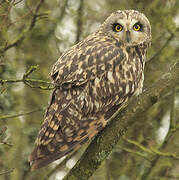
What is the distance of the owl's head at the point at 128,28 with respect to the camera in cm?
394

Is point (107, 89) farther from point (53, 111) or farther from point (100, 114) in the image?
point (53, 111)

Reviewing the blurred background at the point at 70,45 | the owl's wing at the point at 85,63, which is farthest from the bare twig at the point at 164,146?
the owl's wing at the point at 85,63

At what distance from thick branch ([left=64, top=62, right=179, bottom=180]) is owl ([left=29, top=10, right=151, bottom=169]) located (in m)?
0.27

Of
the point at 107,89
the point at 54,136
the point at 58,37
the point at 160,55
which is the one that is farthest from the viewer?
the point at 58,37

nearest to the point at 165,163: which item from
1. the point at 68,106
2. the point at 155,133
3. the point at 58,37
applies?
the point at 155,133

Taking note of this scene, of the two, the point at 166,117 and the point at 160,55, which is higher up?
the point at 160,55

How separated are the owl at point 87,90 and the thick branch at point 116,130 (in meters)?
0.27

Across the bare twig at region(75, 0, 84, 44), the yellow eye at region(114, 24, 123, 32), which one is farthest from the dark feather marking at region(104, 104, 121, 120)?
the bare twig at region(75, 0, 84, 44)

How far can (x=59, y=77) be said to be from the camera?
3.51 meters

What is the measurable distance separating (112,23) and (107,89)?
915 mm

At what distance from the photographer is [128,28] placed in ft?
12.9

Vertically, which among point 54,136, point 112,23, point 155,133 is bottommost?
point 155,133

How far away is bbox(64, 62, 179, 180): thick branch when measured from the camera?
306 centimetres

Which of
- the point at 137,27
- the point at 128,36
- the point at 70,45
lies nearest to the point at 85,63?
the point at 128,36
